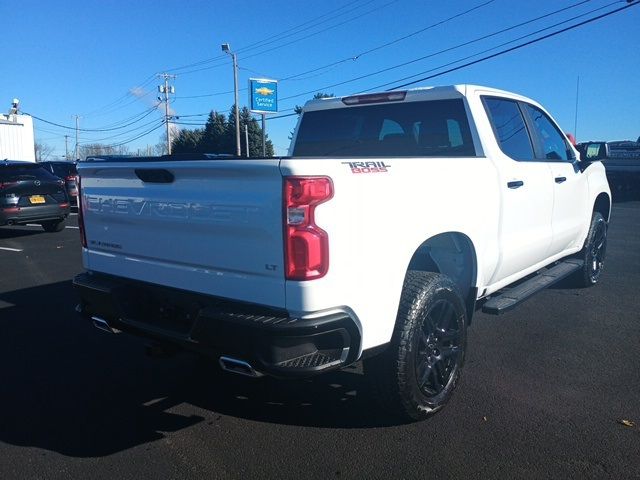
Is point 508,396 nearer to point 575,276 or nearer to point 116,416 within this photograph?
point 116,416

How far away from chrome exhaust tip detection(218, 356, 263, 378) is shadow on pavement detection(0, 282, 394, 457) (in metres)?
0.79

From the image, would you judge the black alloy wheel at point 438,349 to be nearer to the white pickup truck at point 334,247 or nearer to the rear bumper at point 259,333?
the white pickup truck at point 334,247

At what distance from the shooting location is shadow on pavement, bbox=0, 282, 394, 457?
3338 mm

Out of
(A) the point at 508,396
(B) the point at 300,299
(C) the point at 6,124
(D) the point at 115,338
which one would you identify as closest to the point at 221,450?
(B) the point at 300,299

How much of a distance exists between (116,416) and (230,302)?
4.31 feet

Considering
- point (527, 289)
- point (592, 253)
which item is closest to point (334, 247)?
point (527, 289)

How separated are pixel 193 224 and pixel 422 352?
5.21 feet

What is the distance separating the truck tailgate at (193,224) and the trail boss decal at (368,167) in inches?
16.4

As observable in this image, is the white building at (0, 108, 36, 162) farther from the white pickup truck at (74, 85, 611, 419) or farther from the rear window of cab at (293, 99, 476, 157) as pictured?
the white pickup truck at (74, 85, 611, 419)

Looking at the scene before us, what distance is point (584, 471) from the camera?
9.35ft

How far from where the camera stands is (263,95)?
3662cm

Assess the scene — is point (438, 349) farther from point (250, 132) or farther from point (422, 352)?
Answer: point (250, 132)

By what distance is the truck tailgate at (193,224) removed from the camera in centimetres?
271

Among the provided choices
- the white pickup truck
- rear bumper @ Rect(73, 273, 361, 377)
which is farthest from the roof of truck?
rear bumper @ Rect(73, 273, 361, 377)
